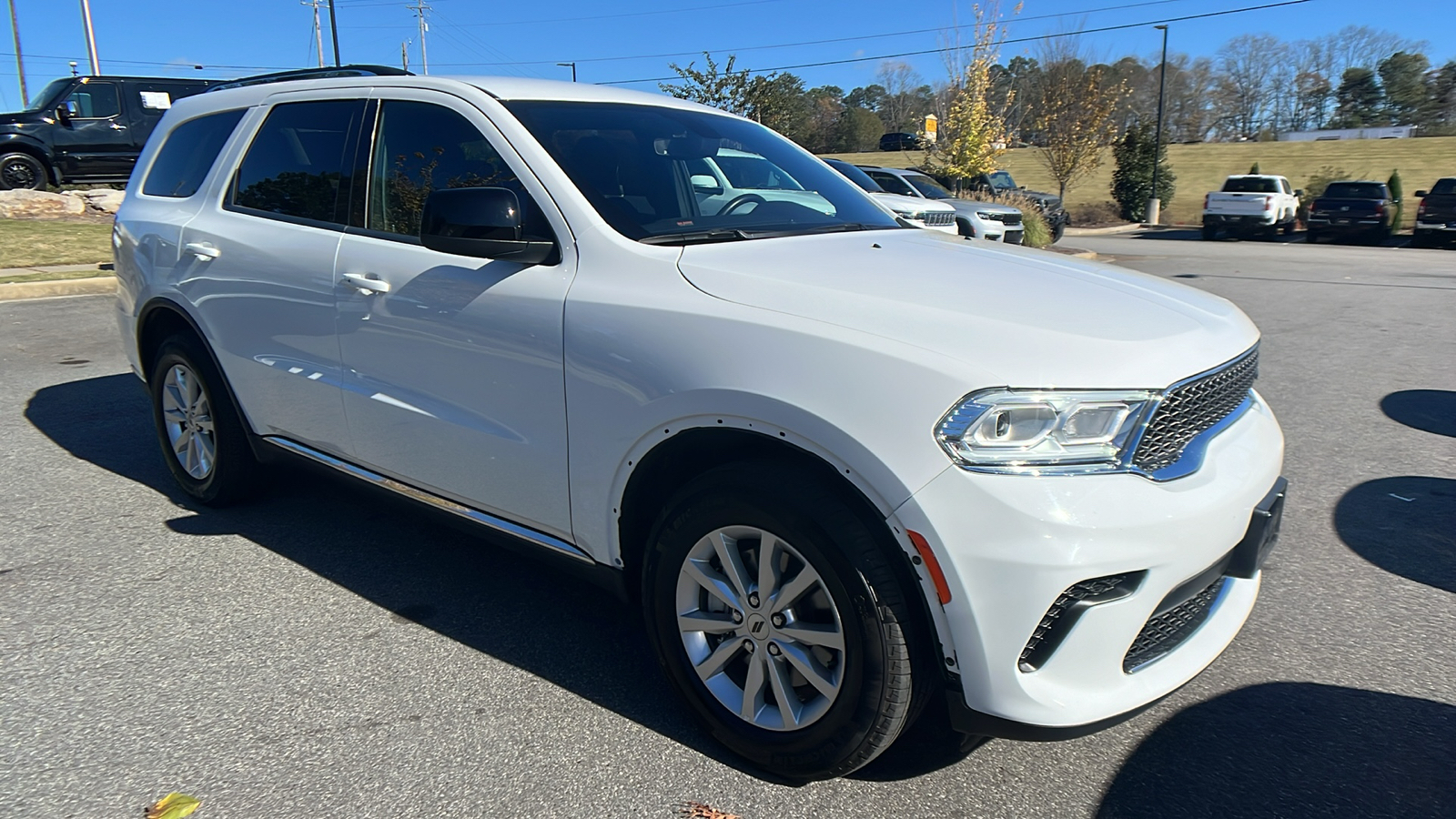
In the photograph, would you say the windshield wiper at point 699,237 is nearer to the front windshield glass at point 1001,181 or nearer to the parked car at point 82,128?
the parked car at point 82,128

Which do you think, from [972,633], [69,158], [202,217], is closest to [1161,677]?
[972,633]

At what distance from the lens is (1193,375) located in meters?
2.37

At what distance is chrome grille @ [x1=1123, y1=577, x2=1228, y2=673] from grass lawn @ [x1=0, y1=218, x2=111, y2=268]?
13.4 meters

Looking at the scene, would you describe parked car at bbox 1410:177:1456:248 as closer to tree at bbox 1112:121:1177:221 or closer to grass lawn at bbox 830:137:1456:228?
grass lawn at bbox 830:137:1456:228

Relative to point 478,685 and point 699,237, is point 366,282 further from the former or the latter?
point 478,685

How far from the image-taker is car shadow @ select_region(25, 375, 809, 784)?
3070 mm

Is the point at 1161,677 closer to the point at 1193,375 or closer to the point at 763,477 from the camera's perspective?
the point at 1193,375

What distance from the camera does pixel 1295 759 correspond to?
265cm

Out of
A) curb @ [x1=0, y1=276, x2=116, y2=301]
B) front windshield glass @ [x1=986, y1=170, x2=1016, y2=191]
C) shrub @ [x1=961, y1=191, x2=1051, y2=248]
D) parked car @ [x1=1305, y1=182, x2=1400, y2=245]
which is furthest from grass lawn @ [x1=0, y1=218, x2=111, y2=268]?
parked car @ [x1=1305, y1=182, x2=1400, y2=245]

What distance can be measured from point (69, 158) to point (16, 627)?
734 inches

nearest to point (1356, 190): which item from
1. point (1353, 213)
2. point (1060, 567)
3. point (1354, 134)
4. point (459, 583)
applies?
point (1353, 213)

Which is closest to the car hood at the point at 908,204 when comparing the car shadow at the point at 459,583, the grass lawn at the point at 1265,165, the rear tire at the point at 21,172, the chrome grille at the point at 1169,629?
the car shadow at the point at 459,583

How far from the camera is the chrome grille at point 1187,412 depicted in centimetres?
225

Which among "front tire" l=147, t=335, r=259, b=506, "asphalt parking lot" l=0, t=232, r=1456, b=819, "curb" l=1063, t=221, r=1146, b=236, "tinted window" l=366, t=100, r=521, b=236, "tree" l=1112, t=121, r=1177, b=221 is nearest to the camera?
"asphalt parking lot" l=0, t=232, r=1456, b=819
